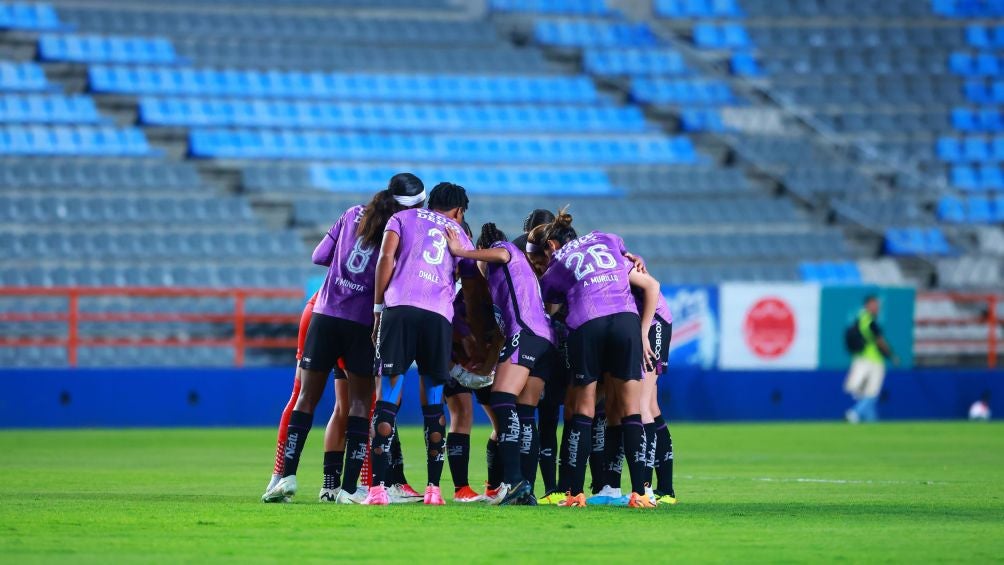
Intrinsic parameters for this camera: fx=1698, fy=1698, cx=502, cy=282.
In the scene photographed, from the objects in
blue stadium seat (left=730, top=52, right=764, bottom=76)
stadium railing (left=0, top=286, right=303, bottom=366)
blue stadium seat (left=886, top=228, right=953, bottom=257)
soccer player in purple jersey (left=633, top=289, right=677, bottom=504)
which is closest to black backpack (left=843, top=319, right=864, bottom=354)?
blue stadium seat (left=886, top=228, right=953, bottom=257)

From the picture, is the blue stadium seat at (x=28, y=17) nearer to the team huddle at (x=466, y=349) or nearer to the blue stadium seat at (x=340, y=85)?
the blue stadium seat at (x=340, y=85)

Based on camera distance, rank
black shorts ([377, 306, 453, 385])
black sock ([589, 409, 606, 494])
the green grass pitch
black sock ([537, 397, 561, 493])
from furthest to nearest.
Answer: black sock ([537, 397, 561, 493]) < black sock ([589, 409, 606, 494]) < black shorts ([377, 306, 453, 385]) < the green grass pitch

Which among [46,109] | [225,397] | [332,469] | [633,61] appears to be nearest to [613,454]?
[332,469]

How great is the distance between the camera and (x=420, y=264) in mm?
10797

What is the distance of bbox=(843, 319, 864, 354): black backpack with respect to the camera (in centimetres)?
2544

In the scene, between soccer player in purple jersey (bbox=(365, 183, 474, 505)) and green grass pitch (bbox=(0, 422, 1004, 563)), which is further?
soccer player in purple jersey (bbox=(365, 183, 474, 505))

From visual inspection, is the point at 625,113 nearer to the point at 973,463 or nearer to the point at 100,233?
the point at 100,233

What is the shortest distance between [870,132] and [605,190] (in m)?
6.60

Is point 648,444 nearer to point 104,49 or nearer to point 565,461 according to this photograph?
point 565,461

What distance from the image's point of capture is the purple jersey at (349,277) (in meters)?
11.1

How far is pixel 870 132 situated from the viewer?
3456 cm

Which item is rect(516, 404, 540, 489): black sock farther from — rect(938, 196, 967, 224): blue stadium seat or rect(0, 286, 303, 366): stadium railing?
rect(938, 196, 967, 224): blue stadium seat

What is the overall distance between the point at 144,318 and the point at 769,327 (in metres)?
9.19

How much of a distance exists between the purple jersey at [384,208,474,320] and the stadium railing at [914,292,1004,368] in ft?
57.8
